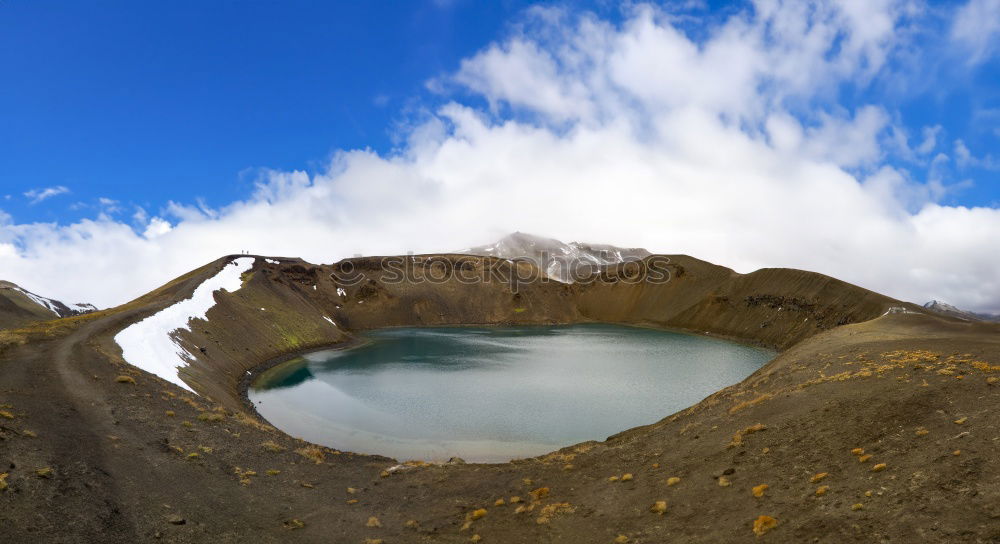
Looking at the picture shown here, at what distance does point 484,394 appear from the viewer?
39.4 meters

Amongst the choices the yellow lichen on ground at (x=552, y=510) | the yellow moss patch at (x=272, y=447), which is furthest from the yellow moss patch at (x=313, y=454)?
the yellow lichen on ground at (x=552, y=510)

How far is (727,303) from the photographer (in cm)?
10306

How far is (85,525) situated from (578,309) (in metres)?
136

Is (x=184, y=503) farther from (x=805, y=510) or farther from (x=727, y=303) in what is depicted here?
(x=727, y=303)

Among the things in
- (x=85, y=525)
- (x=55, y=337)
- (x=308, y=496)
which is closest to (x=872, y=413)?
(x=308, y=496)

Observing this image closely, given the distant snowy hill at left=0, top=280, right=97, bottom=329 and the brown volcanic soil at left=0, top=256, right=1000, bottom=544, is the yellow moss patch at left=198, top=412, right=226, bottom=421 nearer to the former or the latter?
the brown volcanic soil at left=0, top=256, right=1000, bottom=544

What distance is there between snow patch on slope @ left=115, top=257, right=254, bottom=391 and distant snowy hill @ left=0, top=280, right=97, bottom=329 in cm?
6265

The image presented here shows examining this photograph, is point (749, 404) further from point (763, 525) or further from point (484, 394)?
point (484, 394)

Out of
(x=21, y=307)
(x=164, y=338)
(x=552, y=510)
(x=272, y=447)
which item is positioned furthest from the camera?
(x=21, y=307)

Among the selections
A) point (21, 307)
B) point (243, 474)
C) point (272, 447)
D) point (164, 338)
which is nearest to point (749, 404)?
point (243, 474)

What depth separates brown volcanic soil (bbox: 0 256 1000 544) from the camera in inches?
377

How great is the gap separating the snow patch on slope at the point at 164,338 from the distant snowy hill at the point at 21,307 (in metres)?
62.7

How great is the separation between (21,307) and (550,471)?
143197 mm

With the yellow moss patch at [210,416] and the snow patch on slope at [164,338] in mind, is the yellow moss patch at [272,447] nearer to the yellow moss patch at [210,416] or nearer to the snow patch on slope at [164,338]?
the yellow moss patch at [210,416]
